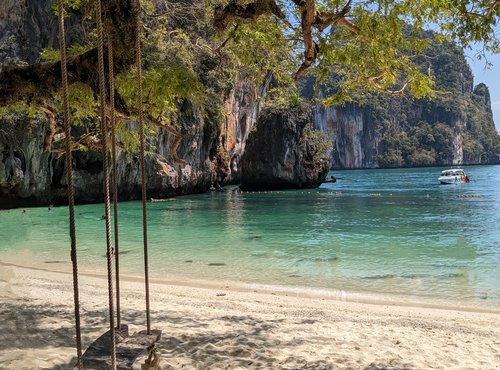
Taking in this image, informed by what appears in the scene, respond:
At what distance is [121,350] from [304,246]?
430 inches

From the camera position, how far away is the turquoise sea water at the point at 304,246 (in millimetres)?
9656

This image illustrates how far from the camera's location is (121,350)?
347 centimetres

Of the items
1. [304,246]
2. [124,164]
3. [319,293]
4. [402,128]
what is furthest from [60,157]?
[402,128]

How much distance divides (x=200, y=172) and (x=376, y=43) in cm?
3649

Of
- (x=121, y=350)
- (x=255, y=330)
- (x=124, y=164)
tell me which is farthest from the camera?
(x=124, y=164)

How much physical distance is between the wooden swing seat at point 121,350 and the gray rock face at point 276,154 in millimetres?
41495

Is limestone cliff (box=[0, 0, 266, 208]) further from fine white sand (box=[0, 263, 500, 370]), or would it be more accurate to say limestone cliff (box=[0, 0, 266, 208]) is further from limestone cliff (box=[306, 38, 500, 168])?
limestone cliff (box=[306, 38, 500, 168])

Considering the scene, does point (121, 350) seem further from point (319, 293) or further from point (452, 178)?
point (452, 178)

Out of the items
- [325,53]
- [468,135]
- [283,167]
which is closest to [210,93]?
[283,167]

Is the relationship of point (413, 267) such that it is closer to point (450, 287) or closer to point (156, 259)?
point (450, 287)

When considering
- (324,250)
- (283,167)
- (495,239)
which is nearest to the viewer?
(324,250)

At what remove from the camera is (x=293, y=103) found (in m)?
47.9

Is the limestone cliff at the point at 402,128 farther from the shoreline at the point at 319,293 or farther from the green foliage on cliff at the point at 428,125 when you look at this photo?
the shoreline at the point at 319,293

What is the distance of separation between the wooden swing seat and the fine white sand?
440mm
